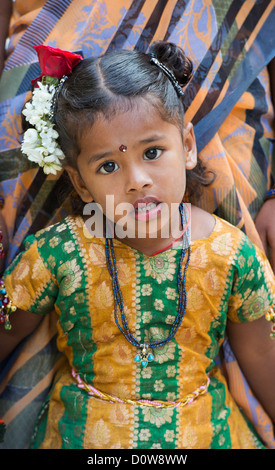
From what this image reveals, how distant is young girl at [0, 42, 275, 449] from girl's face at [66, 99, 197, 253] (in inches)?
0.5

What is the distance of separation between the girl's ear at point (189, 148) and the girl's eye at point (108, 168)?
238mm

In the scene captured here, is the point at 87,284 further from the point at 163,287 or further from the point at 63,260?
Result: the point at 163,287

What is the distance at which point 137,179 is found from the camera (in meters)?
1.36

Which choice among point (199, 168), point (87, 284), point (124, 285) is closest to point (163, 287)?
point (124, 285)

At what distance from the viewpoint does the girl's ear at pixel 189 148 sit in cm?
154

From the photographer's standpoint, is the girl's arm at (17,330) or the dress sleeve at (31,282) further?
the girl's arm at (17,330)

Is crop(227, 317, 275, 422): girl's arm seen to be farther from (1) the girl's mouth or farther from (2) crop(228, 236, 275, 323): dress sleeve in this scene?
(1) the girl's mouth

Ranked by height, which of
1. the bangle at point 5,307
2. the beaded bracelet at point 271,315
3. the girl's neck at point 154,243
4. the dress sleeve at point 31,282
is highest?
the girl's neck at point 154,243

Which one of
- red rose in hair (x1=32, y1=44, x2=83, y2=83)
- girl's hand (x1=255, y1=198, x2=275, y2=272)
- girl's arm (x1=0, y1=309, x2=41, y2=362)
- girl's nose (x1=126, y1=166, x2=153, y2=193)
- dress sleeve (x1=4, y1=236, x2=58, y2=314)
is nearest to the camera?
girl's nose (x1=126, y1=166, x2=153, y2=193)

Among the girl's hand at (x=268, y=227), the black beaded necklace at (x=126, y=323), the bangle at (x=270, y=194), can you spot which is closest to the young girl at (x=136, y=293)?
the black beaded necklace at (x=126, y=323)

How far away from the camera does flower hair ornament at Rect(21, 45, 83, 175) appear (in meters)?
1.49

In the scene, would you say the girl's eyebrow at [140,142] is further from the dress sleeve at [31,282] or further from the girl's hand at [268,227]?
the girl's hand at [268,227]

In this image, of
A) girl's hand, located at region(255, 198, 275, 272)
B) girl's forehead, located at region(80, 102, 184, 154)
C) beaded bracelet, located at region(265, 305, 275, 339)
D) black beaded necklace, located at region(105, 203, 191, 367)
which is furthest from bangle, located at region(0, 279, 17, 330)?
girl's hand, located at region(255, 198, 275, 272)

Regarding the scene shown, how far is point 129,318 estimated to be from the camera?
1.57 metres
